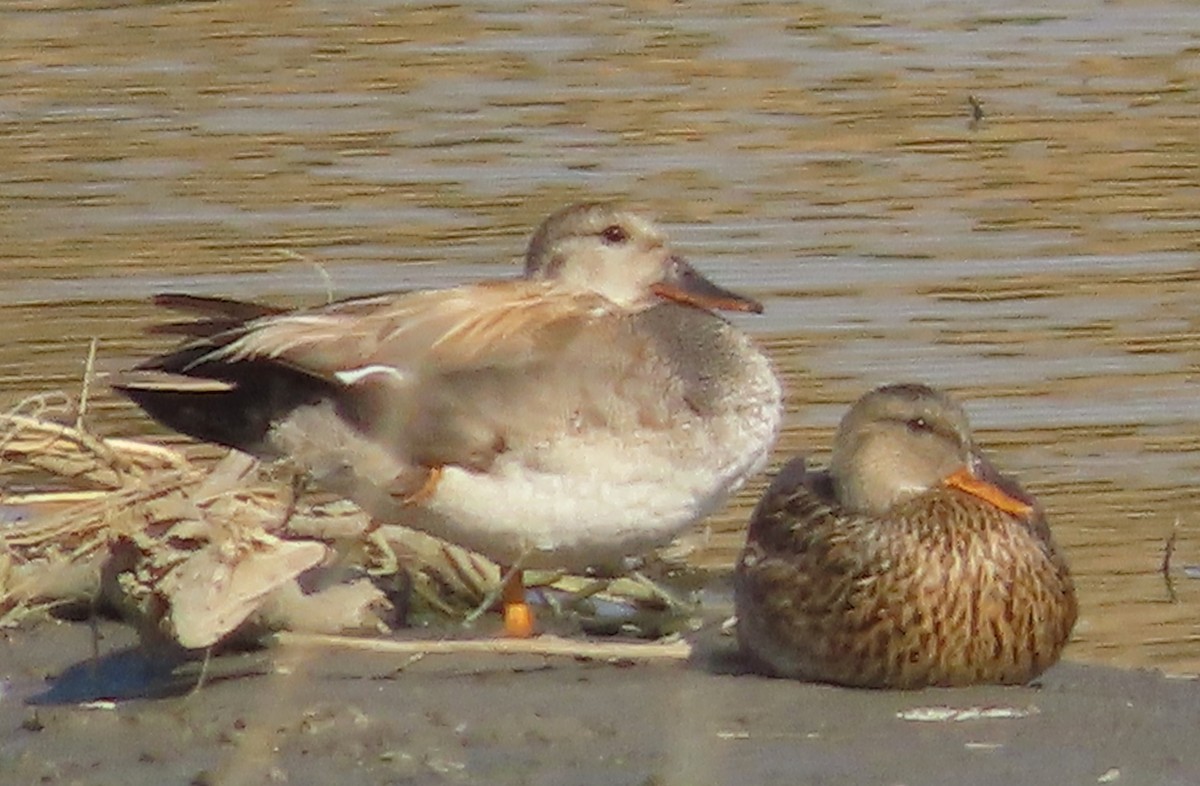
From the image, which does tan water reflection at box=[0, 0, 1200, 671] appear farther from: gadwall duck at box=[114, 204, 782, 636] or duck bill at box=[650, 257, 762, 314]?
gadwall duck at box=[114, 204, 782, 636]

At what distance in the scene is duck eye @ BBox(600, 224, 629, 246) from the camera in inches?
277

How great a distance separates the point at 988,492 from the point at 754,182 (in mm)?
6177

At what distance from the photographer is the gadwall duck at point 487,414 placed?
245 inches

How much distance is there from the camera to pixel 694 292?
7.07 meters

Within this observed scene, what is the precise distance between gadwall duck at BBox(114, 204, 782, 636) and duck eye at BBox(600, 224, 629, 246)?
500mm

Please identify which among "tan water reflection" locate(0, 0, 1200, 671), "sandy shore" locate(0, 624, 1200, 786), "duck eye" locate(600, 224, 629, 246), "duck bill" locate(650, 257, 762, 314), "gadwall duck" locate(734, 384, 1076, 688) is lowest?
"tan water reflection" locate(0, 0, 1200, 671)

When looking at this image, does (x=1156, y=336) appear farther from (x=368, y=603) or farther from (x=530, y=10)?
(x=530, y=10)

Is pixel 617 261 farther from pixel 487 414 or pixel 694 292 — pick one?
pixel 487 414

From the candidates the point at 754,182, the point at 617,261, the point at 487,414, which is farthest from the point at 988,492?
the point at 754,182

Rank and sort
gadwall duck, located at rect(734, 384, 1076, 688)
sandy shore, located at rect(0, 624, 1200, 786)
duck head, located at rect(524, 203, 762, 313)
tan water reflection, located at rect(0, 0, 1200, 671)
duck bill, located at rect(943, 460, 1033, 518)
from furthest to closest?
1. tan water reflection, located at rect(0, 0, 1200, 671)
2. duck head, located at rect(524, 203, 762, 313)
3. duck bill, located at rect(943, 460, 1033, 518)
4. gadwall duck, located at rect(734, 384, 1076, 688)
5. sandy shore, located at rect(0, 624, 1200, 786)

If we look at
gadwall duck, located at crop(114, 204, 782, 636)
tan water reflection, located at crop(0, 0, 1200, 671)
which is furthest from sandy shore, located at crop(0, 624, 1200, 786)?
tan water reflection, located at crop(0, 0, 1200, 671)

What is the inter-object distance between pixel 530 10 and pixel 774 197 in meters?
4.80

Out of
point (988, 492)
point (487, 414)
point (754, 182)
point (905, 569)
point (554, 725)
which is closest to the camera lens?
point (554, 725)

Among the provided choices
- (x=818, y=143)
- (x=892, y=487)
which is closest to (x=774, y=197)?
(x=818, y=143)
